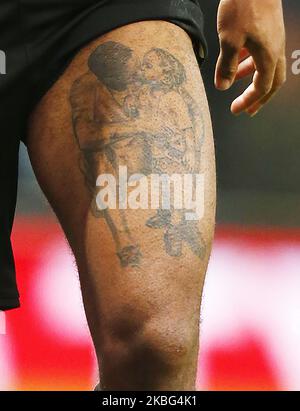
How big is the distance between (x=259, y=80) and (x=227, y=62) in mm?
46

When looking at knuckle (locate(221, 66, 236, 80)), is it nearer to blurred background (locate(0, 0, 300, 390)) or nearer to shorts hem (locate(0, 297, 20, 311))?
shorts hem (locate(0, 297, 20, 311))

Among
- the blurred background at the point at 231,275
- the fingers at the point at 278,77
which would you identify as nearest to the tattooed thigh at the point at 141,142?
the fingers at the point at 278,77

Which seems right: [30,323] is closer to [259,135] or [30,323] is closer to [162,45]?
[259,135]

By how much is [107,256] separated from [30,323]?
1219 mm

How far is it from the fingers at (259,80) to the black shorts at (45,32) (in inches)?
3.6

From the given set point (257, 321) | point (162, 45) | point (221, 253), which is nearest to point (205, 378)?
point (257, 321)

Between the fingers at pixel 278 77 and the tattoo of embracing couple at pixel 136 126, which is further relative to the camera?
the fingers at pixel 278 77

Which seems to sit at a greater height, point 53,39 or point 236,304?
point 53,39

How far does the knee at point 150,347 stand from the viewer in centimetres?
95

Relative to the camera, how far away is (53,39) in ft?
3.51

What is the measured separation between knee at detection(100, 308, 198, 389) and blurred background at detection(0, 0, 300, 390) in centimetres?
90

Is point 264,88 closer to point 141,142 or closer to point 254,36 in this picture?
point 254,36

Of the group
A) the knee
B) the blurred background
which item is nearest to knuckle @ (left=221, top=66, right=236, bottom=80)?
the knee

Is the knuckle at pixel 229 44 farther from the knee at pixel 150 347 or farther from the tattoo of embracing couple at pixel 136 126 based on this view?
the knee at pixel 150 347
